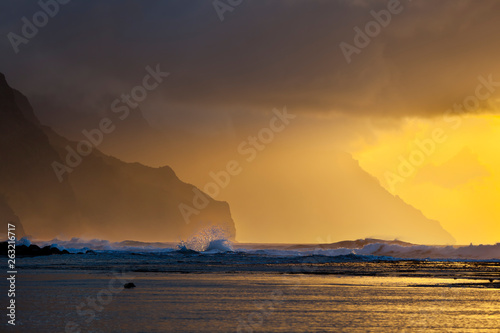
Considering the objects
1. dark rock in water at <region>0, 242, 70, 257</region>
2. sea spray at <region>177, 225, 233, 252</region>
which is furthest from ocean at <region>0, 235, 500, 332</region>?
sea spray at <region>177, 225, 233, 252</region>

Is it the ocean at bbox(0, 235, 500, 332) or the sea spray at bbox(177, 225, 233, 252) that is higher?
the sea spray at bbox(177, 225, 233, 252)

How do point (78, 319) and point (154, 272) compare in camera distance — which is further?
point (154, 272)

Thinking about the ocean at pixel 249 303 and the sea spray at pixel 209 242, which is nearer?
the ocean at pixel 249 303

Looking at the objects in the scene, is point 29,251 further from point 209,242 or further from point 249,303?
point 249,303

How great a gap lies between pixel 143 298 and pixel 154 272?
20261 mm

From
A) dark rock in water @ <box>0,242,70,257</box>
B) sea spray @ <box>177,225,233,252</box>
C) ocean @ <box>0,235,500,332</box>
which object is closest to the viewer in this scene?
ocean @ <box>0,235,500,332</box>

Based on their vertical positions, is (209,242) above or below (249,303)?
above

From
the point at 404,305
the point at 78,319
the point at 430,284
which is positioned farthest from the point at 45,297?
the point at 430,284

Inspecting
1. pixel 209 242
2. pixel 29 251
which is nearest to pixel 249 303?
pixel 29 251

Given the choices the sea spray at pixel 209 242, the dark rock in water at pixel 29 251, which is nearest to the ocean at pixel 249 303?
the dark rock in water at pixel 29 251

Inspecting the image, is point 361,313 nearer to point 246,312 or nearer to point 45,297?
point 246,312

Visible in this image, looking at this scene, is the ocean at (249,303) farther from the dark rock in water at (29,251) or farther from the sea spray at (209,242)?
the sea spray at (209,242)

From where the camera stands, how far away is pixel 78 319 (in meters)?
27.6

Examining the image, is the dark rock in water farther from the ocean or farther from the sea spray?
the ocean
